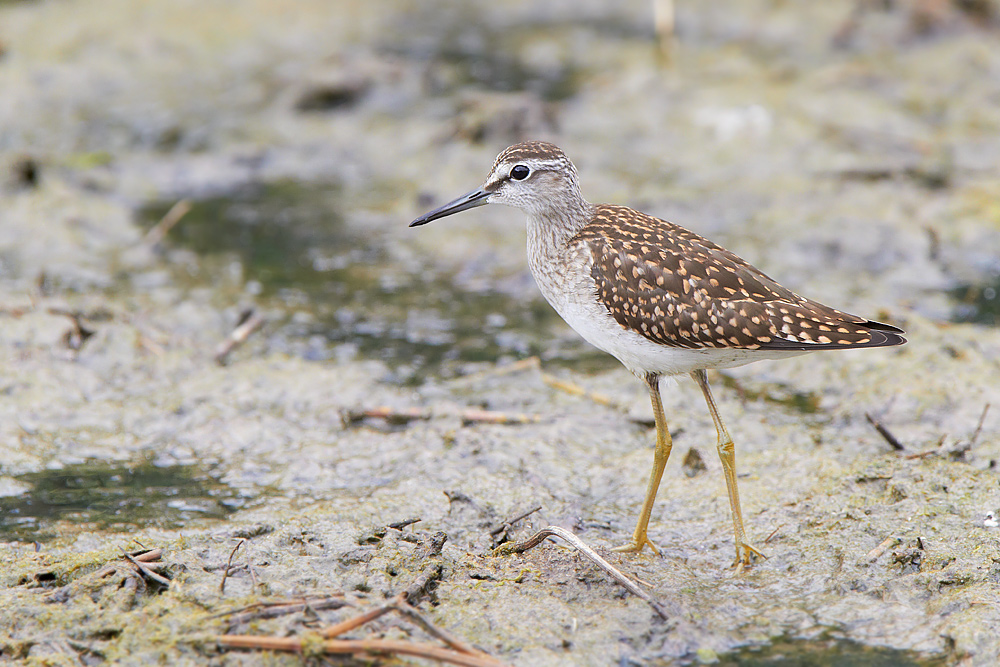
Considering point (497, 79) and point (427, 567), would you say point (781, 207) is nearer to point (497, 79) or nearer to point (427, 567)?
point (497, 79)

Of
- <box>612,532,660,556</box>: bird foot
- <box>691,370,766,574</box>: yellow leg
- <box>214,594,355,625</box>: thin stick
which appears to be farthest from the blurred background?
<box>214,594,355,625</box>: thin stick

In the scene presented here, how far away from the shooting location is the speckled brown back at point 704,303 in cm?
492

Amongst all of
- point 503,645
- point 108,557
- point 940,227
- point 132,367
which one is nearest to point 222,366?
point 132,367

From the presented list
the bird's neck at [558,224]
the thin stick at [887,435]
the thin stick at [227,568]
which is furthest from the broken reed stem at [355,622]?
the thin stick at [887,435]

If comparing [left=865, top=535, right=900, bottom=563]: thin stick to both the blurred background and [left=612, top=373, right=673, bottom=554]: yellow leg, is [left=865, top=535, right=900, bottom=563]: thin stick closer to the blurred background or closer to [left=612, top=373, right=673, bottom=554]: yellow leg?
[left=612, top=373, right=673, bottom=554]: yellow leg

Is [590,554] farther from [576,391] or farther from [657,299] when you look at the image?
[576,391]

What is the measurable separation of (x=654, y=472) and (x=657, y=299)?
1015 millimetres

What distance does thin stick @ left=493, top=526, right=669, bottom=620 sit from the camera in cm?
450

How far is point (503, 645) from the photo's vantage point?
14.1 ft

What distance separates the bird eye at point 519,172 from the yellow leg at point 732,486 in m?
1.54

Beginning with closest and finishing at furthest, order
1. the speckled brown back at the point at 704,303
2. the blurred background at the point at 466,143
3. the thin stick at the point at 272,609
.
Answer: the thin stick at the point at 272,609, the speckled brown back at the point at 704,303, the blurred background at the point at 466,143

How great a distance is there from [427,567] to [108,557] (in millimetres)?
1564

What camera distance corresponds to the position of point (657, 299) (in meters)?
5.08

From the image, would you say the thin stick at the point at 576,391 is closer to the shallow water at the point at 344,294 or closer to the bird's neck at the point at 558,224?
the shallow water at the point at 344,294
